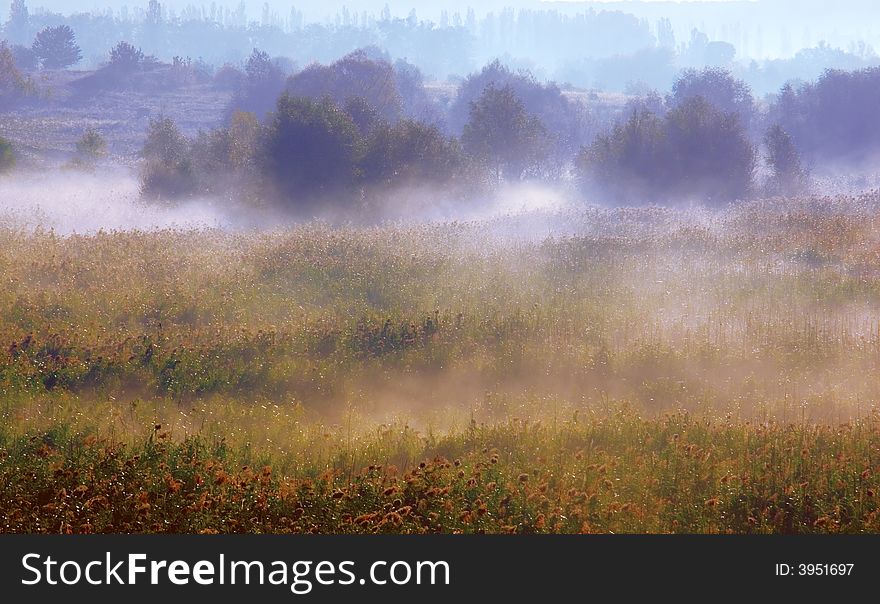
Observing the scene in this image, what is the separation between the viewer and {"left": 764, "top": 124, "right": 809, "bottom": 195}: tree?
157 feet

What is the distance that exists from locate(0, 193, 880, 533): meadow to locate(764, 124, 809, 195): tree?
26377mm

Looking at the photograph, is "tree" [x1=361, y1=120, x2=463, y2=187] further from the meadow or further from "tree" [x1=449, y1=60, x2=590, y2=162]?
"tree" [x1=449, y1=60, x2=590, y2=162]

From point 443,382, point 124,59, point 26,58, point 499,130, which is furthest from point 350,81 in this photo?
point 443,382

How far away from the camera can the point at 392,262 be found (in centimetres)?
1983

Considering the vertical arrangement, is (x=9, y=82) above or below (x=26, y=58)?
below

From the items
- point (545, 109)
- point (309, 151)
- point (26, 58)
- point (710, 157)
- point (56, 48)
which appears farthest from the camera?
point (26, 58)

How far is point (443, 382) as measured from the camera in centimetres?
1295

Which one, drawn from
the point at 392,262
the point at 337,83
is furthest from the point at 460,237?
the point at 337,83

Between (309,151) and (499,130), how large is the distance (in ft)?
59.7

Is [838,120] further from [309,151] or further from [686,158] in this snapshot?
[309,151]

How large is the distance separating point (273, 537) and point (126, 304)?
1100cm

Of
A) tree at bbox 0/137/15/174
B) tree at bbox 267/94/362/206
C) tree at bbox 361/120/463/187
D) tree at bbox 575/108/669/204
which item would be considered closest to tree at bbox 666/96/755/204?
tree at bbox 575/108/669/204

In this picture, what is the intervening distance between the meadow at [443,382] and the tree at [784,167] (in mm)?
26377

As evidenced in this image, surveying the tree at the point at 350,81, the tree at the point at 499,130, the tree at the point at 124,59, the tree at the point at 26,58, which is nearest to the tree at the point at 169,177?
the tree at the point at 499,130
